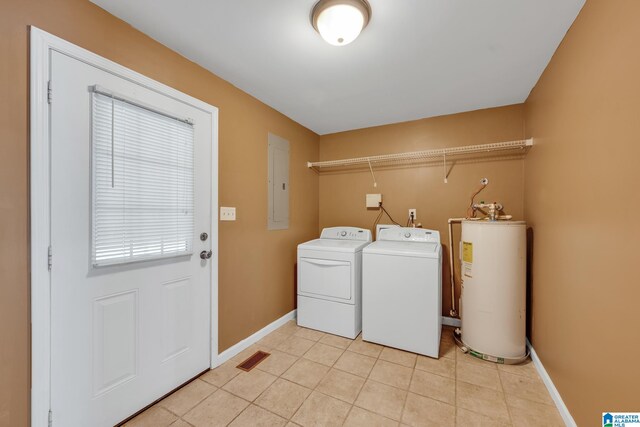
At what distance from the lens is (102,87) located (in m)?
1.37

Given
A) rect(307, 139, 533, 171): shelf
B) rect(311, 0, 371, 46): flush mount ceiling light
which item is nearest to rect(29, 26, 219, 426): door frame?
rect(311, 0, 371, 46): flush mount ceiling light

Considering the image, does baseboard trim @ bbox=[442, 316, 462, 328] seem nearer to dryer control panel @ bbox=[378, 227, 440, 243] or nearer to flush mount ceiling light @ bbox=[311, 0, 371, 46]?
dryer control panel @ bbox=[378, 227, 440, 243]

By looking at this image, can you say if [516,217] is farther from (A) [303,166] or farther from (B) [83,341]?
(B) [83,341]

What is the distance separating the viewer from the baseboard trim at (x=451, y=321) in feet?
9.20

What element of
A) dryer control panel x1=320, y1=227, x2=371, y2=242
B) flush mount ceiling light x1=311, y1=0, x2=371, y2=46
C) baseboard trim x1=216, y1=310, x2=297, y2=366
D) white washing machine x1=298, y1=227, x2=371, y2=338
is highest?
flush mount ceiling light x1=311, y1=0, x2=371, y2=46

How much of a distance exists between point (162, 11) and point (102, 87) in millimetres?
545

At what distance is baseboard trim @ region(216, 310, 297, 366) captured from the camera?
214 centimetres

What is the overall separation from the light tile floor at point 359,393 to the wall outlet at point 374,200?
5.28ft

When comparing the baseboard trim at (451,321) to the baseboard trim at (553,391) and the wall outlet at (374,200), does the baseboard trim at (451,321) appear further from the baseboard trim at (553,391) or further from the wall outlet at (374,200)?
the wall outlet at (374,200)

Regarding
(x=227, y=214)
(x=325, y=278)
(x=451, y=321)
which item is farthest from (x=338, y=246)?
(x=451, y=321)

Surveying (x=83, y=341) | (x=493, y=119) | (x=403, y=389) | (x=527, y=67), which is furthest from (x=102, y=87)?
(x=493, y=119)

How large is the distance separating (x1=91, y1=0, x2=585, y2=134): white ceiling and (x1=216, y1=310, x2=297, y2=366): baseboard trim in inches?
92.4

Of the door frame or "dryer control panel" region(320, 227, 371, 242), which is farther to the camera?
"dryer control panel" region(320, 227, 371, 242)

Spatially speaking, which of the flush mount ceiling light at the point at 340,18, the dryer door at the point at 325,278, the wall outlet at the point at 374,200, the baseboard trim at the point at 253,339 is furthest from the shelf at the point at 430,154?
Answer: the baseboard trim at the point at 253,339
